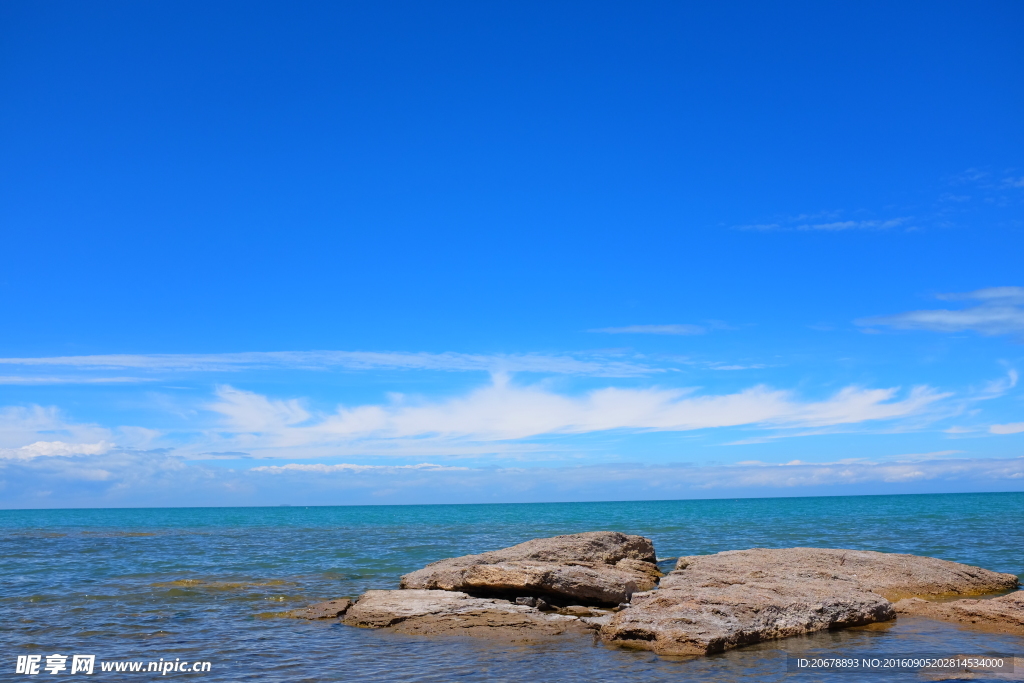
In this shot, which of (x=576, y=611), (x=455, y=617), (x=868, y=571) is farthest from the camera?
(x=868, y=571)

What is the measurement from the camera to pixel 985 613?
11875mm

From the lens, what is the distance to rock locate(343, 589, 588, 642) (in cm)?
1168

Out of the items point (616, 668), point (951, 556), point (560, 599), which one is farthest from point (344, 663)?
point (951, 556)

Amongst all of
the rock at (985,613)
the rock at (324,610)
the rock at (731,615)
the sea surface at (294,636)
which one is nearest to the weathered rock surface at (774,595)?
the rock at (731,615)

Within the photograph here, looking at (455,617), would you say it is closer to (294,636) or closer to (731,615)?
(294,636)

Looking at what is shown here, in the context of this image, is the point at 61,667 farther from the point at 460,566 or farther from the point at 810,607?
the point at 810,607

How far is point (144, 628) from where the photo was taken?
43.0 feet

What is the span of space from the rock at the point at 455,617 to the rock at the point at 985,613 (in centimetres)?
624

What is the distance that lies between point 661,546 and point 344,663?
21.4 meters

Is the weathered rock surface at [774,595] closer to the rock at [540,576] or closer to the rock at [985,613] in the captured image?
the rock at [985,613]

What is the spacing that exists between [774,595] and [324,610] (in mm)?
8327

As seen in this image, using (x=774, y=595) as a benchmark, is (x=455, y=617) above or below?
below

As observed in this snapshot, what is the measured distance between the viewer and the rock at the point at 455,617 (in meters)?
11.7

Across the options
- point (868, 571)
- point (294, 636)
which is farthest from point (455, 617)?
point (868, 571)
